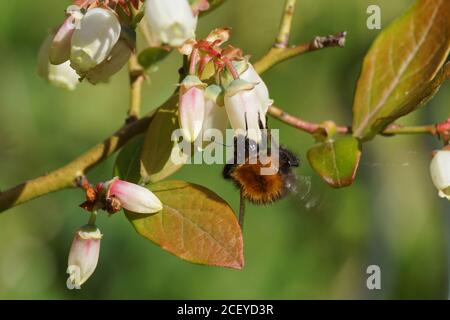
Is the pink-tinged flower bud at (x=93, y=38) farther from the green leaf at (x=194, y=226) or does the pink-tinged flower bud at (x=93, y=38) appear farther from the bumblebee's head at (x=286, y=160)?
the bumblebee's head at (x=286, y=160)

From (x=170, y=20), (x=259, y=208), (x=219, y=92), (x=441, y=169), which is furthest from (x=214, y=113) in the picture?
(x=259, y=208)

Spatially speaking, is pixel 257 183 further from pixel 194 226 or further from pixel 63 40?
pixel 63 40

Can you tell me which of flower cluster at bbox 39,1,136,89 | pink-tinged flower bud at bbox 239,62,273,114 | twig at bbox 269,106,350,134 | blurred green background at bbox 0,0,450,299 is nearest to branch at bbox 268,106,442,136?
twig at bbox 269,106,350,134

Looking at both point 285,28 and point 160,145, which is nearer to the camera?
point 160,145

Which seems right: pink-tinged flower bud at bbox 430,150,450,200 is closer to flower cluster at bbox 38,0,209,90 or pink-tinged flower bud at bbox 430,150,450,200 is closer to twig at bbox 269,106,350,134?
twig at bbox 269,106,350,134

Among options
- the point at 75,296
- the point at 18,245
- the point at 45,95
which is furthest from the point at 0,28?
the point at 75,296

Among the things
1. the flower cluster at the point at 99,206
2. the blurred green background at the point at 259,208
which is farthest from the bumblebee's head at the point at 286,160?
the blurred green background at the point at 259,208

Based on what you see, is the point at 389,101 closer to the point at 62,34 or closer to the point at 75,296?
the point at 62,34
